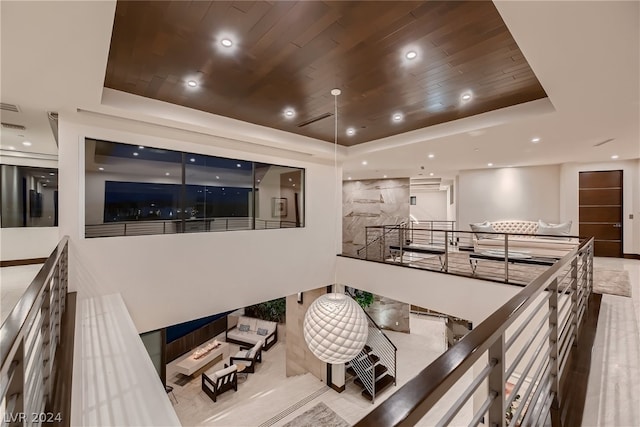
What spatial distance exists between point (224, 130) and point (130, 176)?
1.54 m

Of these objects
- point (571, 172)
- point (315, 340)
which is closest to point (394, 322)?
point (571, 172)

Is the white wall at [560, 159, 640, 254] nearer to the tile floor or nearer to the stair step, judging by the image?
the tile floor

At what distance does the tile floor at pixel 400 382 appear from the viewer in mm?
2006

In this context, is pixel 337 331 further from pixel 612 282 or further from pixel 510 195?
pixel 510 195

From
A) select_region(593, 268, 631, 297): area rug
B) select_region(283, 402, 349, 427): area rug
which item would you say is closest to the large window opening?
select_region(283, 402, 349, 427): area rug

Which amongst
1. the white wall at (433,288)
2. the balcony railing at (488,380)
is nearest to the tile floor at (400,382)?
the balcony railing at (488,380)

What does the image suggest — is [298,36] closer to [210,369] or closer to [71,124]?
[71,124]

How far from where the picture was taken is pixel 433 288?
17.2 ft

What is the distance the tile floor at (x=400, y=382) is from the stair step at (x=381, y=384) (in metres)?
0.18

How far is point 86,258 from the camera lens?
154 inches

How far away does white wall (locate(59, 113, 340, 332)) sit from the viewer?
3.82m

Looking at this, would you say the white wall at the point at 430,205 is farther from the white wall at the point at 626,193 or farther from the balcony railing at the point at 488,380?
the balcony railing at the point at 488,380

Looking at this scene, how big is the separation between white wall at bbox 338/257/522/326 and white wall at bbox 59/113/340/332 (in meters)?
1.09

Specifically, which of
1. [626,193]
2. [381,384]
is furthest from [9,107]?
[626,193]
